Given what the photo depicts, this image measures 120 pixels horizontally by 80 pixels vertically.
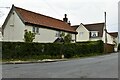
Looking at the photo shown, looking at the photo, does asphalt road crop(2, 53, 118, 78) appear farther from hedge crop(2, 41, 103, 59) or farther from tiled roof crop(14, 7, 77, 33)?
tiled roof crop(14, 7, 77, 33)

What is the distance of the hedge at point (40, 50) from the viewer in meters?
33.2

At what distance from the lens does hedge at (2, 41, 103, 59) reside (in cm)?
3322

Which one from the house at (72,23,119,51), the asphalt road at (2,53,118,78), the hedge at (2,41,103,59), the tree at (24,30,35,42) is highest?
the house at (72,23,119,51)

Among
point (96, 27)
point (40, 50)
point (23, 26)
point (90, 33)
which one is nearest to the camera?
point (40, 50)

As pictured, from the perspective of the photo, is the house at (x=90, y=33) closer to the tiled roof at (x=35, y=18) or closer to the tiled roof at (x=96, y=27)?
the tiled roof at (x=96, y=27)

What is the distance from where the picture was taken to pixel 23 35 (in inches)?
1655

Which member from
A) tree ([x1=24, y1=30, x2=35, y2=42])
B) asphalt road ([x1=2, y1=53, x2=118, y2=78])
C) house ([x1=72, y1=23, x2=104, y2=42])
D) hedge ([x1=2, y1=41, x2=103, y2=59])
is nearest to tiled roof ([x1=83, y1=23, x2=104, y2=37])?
house ([x1=72, y1=23, x2=104, y2=42])

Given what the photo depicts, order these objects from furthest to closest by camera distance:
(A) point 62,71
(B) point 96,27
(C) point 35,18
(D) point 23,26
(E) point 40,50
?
1. (B) point 96,27
2. (C) point 35,18
3. (D) point 23,26
4. (E) point 40,50
5. (A) point 62,71

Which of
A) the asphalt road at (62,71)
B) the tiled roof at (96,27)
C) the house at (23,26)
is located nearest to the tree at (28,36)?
the house at (23,26)

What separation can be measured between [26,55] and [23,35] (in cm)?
762

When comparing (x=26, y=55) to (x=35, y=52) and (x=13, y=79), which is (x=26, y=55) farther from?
(x=13, y=79)

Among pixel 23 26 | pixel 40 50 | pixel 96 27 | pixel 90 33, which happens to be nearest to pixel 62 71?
pixel 40 50

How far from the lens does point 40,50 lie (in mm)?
37094

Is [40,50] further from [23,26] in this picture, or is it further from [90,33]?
[90,33]
